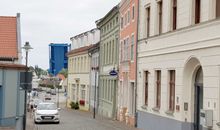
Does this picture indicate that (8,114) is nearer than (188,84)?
No

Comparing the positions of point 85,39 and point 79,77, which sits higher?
point 85,39

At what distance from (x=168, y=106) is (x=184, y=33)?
4.27 metres

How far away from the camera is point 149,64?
29641mm

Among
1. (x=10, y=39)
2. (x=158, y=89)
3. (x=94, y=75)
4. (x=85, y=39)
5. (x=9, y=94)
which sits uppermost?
(x=85, y=39)

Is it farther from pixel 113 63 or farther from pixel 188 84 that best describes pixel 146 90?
pixel 113 63

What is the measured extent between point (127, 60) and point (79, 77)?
32.8m

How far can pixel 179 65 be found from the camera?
2397cm

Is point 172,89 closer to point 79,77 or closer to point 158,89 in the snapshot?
point 158,89

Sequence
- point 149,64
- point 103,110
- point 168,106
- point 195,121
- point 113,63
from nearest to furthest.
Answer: point 195,121
point 168,106
point 149,64
point 113,63
point 103,110

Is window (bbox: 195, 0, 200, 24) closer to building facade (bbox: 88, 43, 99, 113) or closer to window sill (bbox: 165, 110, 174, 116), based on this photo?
window sill (bbox: 165, 110, 174, 116)

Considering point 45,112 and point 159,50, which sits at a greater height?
point 159,50

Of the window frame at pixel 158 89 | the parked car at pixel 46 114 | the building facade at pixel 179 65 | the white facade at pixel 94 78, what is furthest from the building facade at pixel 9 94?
the white facade at pixel 94 78

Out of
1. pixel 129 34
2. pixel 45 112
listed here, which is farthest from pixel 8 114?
pixel 129 34

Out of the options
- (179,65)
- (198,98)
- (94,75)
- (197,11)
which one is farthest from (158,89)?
(94,75)
